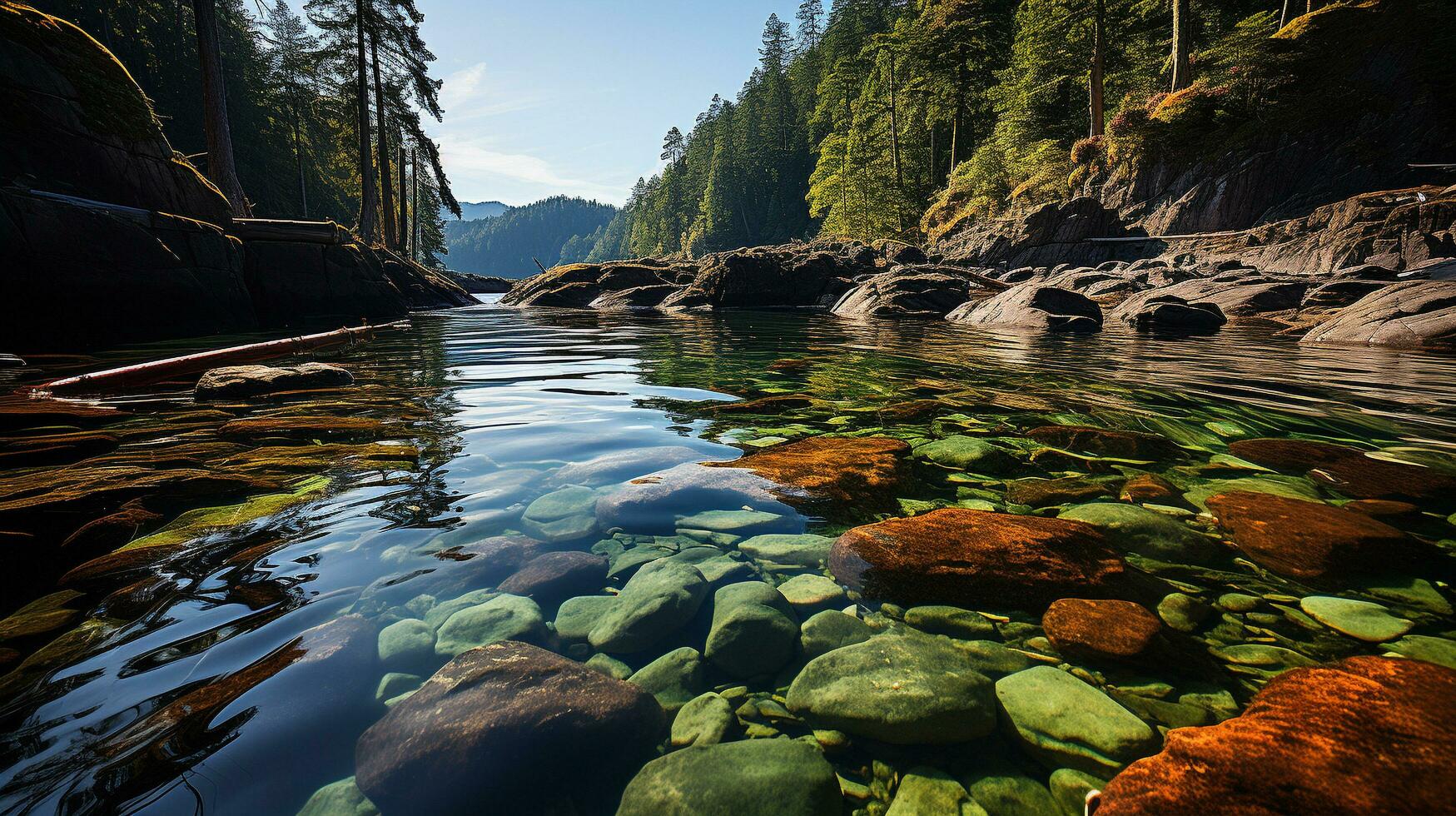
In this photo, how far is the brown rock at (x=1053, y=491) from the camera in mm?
2221

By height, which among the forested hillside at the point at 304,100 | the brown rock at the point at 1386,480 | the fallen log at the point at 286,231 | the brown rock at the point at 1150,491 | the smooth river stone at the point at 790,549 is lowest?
the smooth river stone at the point at 790,549

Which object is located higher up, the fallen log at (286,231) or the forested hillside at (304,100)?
the forested hillside at (304,100)

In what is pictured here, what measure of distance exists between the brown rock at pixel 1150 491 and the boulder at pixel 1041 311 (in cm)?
851

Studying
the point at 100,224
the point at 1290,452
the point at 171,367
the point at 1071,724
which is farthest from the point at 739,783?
the point at 100,224

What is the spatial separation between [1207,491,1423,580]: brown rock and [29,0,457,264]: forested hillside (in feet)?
55.2

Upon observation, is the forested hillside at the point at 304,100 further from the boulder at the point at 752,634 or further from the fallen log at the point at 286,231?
the boulder at the point at 752,634

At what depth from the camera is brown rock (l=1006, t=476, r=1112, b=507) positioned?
222 centimetres

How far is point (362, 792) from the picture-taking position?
3.07 ft

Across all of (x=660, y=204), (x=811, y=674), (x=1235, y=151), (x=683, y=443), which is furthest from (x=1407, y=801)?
(x=660, y=204)

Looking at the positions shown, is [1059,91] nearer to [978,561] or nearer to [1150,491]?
[1150,491]

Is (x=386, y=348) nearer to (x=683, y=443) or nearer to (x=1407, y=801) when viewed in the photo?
(x=683, y=443)

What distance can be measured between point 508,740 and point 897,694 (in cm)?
78

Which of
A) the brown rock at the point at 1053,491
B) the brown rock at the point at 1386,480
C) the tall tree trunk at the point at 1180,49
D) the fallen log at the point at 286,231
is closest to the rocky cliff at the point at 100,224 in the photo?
the fallen log at the point at 286,231

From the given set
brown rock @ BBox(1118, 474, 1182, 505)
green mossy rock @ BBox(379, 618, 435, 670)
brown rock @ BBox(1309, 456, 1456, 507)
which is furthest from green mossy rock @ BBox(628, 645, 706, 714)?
brown rock @ BBox(1309, 456, 1456, 507)
